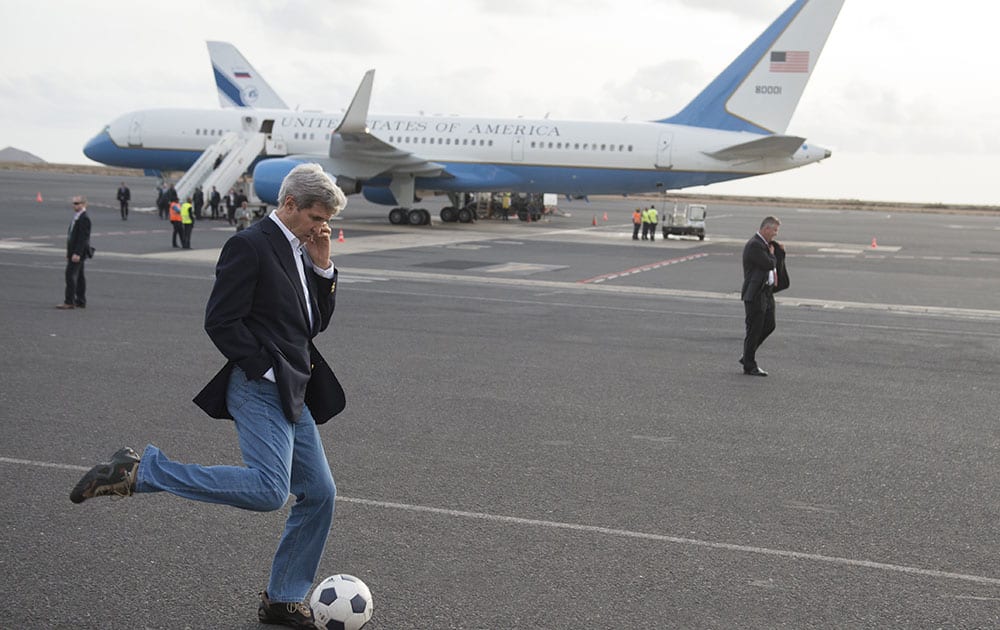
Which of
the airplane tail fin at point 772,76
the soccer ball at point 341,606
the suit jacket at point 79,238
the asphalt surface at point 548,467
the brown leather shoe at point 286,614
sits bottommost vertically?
the asphalt surface at point 548,467

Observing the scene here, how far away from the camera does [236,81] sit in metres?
55.2

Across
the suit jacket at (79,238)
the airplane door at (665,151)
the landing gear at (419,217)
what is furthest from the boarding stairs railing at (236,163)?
the suit jacket at (79,238)

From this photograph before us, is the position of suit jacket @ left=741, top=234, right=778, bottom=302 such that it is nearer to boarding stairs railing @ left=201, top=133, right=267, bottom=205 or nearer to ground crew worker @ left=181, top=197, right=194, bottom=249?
ground crew worker @ left=181, top=197, right=194, bottom=249

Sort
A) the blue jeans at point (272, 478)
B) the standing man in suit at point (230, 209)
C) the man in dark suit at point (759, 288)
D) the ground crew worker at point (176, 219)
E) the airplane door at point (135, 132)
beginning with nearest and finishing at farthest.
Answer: the blue jeans at point (272, 478), the man in dark suit at point (759, 288), the ground crew worker at point (176, 219), the standing man in suit at point (230, 209), the airplane door at point (135, 132)

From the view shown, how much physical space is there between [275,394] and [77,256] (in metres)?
12.1

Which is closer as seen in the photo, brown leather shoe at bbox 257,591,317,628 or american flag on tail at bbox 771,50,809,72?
brown leather shoe at bbox 257,591,317,628

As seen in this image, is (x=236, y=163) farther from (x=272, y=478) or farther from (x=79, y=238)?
(x=272, y=478)

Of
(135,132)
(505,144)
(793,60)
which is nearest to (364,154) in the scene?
(505,144)

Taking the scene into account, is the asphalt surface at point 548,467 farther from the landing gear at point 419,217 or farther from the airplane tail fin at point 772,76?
the landing gear at point 419,217

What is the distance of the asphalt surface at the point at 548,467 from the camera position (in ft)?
17.9

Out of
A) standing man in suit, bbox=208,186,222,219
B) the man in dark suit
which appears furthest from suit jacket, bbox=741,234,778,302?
standing man in suit, bbox=208,186,222,219

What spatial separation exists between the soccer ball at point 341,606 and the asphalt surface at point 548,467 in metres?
0.23

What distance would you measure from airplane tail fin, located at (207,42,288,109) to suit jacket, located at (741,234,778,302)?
46125 mm

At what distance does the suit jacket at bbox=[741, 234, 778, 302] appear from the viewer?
1252 cm
